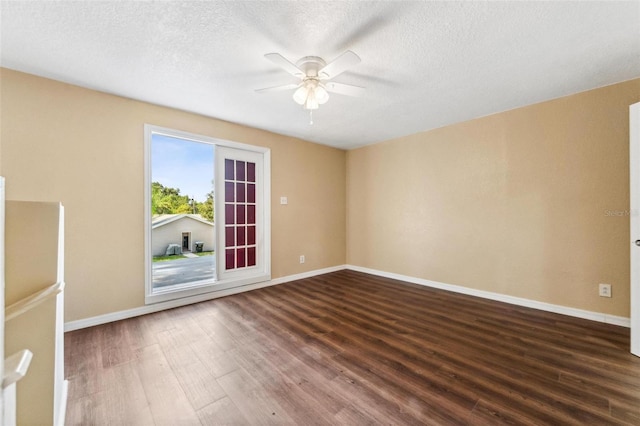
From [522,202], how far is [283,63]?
3210mm

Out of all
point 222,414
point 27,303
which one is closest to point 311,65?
point 27,303

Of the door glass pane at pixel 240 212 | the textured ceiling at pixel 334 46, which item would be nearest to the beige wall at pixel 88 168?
the textured ceiling at pixel 334 46

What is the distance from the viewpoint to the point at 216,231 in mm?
3527

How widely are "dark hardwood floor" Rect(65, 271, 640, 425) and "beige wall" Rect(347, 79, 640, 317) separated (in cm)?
51

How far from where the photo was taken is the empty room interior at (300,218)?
1.49 metres

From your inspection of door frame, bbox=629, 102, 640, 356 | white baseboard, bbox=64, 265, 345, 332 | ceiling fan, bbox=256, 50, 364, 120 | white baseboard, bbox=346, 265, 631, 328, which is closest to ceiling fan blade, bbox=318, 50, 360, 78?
ceiling fan, bbox=256, 50, 364, 120

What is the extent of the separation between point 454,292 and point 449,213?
116 centimetres

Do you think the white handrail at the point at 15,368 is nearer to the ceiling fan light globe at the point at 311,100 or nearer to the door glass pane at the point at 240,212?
the ceiling fan light globe at the point at 311,100

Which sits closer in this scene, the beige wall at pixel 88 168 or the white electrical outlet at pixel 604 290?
the beige wall at pixel 88 168

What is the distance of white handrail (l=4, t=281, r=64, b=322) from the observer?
82cm

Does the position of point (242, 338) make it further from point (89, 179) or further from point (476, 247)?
point (476, 247)

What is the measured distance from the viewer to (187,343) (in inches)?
86.8

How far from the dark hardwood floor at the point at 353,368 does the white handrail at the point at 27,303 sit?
93 centimetres

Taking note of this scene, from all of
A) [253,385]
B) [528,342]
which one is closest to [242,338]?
[253,385]
